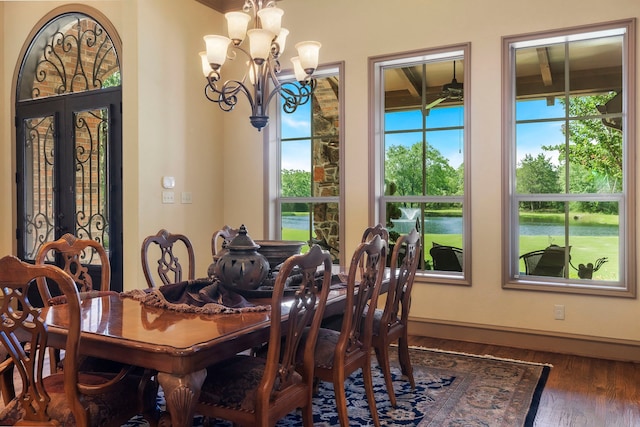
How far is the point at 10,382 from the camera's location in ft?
6.97

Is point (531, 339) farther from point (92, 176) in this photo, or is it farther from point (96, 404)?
point (92, 176)

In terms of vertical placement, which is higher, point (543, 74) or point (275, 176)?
point (543, 74)

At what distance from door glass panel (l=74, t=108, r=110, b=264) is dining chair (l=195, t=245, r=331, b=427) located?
311 centimetres

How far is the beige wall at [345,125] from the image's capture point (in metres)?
3.93

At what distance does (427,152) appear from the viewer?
4.46 meters

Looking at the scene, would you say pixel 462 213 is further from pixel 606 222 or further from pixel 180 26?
pixel 180 26

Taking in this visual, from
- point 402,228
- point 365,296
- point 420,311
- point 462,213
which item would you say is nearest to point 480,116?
point 462,213

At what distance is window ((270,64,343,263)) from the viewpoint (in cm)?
485

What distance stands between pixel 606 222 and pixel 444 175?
1.26 meters

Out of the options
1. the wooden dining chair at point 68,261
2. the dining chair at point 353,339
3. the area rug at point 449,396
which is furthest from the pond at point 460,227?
the wooden dining chair at point 68,261

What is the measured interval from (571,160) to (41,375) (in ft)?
12.2

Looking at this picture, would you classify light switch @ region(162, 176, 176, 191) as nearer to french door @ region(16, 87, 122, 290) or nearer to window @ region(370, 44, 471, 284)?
french door @ region(16, 87, 122, 290)

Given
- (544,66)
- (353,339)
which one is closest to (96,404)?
(353,339)

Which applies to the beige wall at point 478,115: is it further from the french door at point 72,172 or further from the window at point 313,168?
the french door at point 72,172
